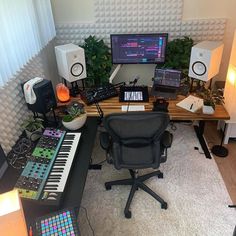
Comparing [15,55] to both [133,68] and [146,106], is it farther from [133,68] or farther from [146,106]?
[133,68]

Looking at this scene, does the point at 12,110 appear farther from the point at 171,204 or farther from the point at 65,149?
the point at 171,204

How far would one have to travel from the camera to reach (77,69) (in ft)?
9.01

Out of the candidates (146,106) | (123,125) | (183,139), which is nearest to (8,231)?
(123,125)

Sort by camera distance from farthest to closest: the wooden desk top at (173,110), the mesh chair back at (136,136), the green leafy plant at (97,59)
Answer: the green leafy plant at (97,59) < the wooden desk top at (173,110) < the mesh chair back at (136,136)

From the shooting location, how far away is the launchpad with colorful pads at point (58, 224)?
4.54ft

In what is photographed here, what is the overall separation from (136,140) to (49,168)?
0.69m

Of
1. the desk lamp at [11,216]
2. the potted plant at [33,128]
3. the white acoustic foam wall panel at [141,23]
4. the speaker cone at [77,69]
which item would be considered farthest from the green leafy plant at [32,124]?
the white acoustic foam wall panel at [141,23]

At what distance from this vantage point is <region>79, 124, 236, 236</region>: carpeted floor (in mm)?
2152

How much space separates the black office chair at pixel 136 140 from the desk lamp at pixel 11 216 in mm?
957

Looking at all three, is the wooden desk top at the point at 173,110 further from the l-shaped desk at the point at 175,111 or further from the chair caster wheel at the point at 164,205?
the chair caster wheel at the point at 164,205

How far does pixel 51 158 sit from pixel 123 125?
22.3 inches

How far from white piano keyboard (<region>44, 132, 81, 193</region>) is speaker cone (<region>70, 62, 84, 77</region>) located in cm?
83

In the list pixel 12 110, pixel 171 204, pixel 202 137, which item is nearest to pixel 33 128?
pixel 12 110

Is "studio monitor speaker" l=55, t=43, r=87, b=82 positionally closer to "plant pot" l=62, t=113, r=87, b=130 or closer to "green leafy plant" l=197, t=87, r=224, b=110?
"plant pot" l=62, t=113, r=87, b=130
